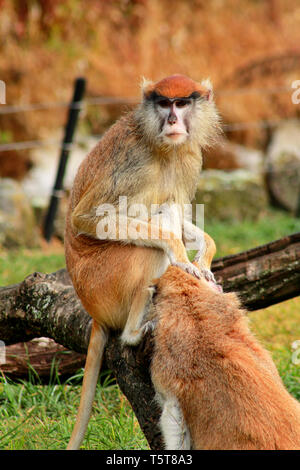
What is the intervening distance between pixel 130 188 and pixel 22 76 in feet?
20.0

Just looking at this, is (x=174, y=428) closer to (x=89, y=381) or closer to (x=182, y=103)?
(x=89, y=381)

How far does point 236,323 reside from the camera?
2.74m

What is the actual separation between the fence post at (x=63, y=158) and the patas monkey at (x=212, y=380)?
5.25 m

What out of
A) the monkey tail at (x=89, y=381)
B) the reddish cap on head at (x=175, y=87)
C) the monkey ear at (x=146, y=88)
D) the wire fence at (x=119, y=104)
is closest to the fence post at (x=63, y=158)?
the wire fence at (x=119, y=104)

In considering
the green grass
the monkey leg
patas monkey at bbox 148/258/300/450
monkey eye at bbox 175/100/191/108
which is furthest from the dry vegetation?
the monkey leg

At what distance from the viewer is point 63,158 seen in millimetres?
7906

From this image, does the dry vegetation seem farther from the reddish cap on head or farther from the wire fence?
the reddish cap on head

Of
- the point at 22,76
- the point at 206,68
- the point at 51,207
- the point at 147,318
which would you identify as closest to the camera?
the point at 147,318

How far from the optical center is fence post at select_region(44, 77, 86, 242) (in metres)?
7.91

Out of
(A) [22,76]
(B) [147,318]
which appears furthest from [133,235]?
(A) [22,76]

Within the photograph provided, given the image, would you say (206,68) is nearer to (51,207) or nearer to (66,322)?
(51,207)

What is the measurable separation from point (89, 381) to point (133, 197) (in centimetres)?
107

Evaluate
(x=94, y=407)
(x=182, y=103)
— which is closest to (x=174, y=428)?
(x=94, y=407)

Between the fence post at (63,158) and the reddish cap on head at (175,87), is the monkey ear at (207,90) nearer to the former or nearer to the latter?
the reddish cap on head at (175,87)
